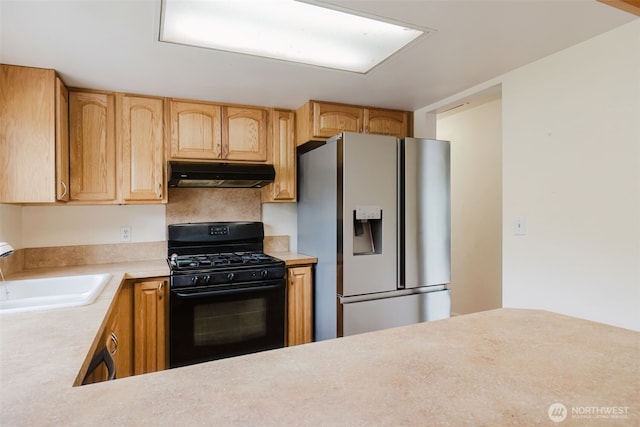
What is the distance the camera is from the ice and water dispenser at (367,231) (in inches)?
94.3

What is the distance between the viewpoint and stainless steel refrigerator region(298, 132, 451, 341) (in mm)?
2355

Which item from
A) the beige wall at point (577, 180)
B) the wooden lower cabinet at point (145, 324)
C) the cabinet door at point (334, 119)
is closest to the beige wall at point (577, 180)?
the beige wall at point (577, 180)

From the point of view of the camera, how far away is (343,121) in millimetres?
2820

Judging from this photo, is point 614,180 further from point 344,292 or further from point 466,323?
point 344,292

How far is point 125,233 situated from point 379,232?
193 centimetres

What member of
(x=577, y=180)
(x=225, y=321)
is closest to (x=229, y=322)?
(x=225, y=321)

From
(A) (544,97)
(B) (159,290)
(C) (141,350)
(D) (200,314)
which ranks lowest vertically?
(C) (141,350)

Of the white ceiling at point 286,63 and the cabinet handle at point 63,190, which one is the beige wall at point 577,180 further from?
the cabinet handle at point 63,190

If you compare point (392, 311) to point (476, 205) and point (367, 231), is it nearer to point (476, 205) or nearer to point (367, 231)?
point (367, 231)

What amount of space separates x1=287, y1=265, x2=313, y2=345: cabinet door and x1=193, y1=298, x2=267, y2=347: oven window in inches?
9.0

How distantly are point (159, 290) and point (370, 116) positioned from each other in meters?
2.07

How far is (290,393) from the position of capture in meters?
0.67

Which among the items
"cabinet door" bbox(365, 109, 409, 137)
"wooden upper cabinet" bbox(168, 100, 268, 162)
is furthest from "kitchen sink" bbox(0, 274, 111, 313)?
"cabinet door" bbox(365, 109, 409, 137)

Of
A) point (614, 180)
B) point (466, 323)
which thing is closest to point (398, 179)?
point (614, 180)
